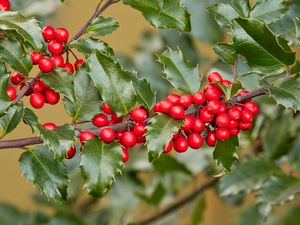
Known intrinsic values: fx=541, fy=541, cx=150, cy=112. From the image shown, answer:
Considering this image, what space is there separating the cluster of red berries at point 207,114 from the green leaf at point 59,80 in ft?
0.34

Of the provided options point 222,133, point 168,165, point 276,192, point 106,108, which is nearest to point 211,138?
point 222,133

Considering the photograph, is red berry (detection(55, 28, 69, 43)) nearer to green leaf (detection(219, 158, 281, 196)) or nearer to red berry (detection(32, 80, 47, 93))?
red berry (detection(32, 80, 47, 93))

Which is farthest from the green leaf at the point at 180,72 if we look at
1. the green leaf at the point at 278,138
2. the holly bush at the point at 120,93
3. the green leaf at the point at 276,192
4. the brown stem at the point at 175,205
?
the brown stem at the point at 175,205

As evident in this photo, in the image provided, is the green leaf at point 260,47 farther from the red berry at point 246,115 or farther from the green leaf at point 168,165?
the green leaf at point 168,165

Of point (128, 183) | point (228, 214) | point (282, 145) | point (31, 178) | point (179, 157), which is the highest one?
point (31, 178)

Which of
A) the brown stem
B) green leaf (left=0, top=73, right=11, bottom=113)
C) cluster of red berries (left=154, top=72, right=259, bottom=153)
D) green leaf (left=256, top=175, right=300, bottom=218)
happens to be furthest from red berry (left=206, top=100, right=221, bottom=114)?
the brown stem

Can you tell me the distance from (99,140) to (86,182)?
5 cm

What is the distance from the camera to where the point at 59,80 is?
60 cm

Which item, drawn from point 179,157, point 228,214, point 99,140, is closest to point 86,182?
point 99,140

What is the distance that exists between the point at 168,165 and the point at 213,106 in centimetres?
73

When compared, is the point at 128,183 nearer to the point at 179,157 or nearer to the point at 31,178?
the point at 179,157

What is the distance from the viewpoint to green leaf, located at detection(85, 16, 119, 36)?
666 millimetres

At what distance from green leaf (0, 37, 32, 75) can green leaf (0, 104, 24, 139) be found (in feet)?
0.14

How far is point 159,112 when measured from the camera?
0.61 metres
